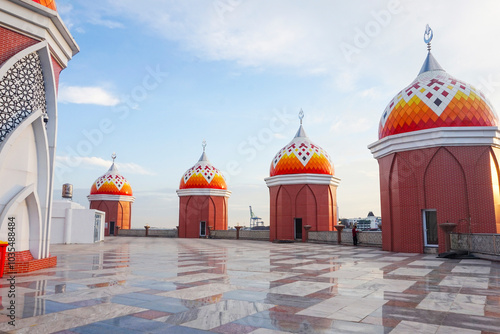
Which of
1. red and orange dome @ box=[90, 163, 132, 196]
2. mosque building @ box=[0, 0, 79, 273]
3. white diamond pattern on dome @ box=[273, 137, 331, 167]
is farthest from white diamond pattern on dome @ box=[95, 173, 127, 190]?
mosque building @ box=[0, 0, 79, 273]

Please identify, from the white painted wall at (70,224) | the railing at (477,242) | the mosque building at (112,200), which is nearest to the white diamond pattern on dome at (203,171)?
the mosque building at (112,200)

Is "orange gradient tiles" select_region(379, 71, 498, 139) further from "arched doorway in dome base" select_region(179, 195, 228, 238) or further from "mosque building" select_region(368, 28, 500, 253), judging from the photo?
"arched doorway in dome base" select_region(179, 195, 228, 238)

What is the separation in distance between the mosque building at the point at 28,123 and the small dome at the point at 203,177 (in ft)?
82.7

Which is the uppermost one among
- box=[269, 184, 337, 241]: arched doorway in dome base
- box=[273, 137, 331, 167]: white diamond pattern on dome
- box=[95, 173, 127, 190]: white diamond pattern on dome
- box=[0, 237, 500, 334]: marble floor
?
box=[273, 137, 331, 167]: white diamond pattern on dome

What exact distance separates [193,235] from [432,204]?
24.0 m

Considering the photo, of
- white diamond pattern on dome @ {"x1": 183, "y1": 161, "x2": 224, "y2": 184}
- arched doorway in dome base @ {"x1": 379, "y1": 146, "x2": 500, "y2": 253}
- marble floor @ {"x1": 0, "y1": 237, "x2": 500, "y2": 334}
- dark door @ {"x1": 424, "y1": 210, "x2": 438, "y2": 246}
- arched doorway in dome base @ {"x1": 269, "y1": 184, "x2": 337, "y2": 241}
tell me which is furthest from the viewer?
white diamond pattern on dome @ {"x1": 183, "y1": 161, "x2": 224, "y2": 184}

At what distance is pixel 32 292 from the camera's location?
6.04m

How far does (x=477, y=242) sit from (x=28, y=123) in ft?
47.6

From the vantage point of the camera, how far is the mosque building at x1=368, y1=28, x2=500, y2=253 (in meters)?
14.7

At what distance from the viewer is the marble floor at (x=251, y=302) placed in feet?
13.9

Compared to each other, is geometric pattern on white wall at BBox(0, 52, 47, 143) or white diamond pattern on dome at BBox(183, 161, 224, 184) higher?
white diamond pattern on dome at BBox(183, 161, 224, 184)

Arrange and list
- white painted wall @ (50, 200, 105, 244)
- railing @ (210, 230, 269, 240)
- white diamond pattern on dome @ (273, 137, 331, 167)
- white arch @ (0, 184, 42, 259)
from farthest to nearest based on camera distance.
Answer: railing @ (210, 230, 269, 240), white diamond pattern on dome @ (273, 137, 331, 167), white painted wall @ (50, 200, 105, 244), white arch @ (0, 184, 42, 259)

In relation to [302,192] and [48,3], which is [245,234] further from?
[48,3]

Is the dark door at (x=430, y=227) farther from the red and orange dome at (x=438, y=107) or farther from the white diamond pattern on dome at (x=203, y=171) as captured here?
the white diamond pattern on dome at (x=203, y=171)
